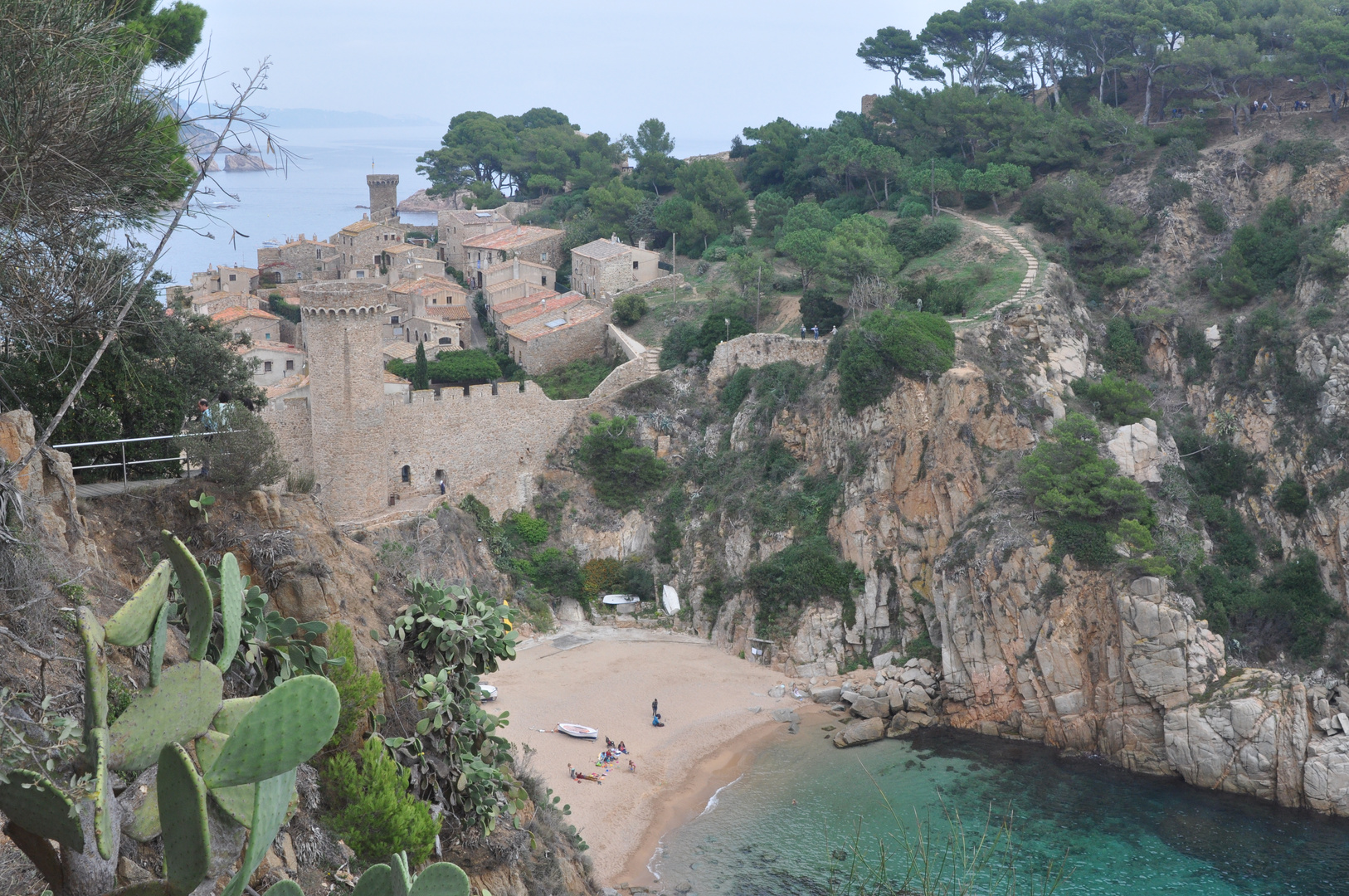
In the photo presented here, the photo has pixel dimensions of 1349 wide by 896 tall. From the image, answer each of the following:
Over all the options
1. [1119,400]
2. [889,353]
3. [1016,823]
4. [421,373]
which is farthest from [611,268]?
[1016,823]

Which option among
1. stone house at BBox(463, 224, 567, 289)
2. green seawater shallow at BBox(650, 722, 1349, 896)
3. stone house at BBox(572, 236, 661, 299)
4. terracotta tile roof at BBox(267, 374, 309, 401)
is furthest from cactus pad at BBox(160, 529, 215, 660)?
stone house at BBox(463, 224, 567, 289)

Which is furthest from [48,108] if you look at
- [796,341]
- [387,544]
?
[796,341]

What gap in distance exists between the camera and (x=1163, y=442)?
31.9 m

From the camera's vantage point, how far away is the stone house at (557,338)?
37.9 m

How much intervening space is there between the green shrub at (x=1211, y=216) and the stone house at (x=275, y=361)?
30653 millimetres

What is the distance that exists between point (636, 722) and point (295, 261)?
3218 cm

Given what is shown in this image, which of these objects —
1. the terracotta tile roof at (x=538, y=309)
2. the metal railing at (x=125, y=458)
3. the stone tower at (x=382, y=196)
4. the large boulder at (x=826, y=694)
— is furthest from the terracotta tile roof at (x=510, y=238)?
the metal railing at (x=125, y=458)

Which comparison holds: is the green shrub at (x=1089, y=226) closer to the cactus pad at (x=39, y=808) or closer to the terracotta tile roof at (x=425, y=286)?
the terracotta tile roof at (x=425, y=286)

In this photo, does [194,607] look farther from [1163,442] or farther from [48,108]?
[1163,442]

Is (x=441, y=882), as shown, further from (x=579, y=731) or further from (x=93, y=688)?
(x=579, y=731)

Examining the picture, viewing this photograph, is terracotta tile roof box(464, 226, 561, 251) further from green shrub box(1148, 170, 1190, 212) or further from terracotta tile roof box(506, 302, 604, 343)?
green shrub box(1148, 170, 1190, 212)

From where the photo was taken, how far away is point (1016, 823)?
938 inches

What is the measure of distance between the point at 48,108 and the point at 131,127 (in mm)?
995

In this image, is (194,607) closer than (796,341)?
Yes
